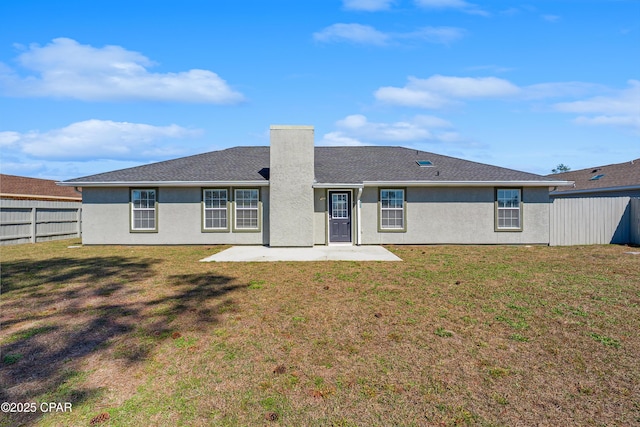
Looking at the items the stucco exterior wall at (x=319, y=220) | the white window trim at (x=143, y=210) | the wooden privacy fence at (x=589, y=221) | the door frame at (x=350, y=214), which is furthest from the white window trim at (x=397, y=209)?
the white window trim at (x=143, y=210)

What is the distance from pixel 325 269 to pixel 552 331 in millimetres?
5508

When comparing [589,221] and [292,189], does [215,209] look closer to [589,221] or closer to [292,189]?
[292,189]

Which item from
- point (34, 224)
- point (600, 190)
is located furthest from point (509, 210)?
point (34, 224)

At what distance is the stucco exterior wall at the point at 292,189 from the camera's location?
1424 centimetres

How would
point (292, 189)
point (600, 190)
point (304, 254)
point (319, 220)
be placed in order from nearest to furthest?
point (304, 254)
point (292, 189)
point (319, 220)
point (600, 190)

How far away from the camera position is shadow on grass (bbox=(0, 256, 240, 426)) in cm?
370

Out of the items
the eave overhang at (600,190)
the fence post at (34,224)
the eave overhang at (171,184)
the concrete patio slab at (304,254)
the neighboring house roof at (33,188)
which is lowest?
the concrete patio slab at (304,254)

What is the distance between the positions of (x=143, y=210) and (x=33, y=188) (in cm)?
1501

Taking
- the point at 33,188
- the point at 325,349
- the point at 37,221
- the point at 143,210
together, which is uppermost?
the point at 33,188

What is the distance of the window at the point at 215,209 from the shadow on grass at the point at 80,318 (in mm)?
5579

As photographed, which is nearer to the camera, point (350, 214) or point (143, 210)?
point (350, 214)

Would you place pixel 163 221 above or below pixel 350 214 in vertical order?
below

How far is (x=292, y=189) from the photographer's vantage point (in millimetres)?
14297

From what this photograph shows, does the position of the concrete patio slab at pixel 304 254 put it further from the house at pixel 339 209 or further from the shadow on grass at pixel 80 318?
the shadow on grass at pixel 80 318
